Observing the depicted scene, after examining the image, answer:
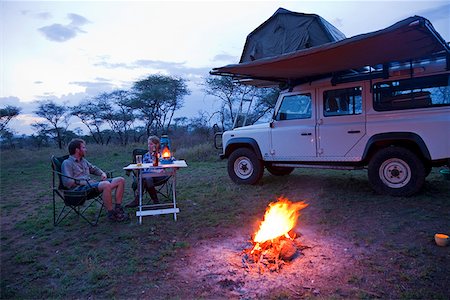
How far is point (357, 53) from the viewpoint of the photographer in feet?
14.8

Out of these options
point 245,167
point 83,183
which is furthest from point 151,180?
point 245,167

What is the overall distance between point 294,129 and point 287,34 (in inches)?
153

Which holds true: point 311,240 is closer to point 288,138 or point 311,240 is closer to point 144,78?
point 288,138

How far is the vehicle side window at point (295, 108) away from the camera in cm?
589

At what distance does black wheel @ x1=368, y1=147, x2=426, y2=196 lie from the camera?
4.84 metres

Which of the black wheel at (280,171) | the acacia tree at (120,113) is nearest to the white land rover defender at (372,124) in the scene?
the black wheel at (280,171)

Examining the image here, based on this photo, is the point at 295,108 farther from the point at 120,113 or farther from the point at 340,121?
the point at 120,113

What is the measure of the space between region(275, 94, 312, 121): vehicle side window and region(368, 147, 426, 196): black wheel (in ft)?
4.63

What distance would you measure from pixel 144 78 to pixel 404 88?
2034cm

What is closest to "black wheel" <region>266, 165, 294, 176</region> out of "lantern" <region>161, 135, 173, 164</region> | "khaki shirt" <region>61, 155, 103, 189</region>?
"lantern" <region>161, 135, 173, 164</region>

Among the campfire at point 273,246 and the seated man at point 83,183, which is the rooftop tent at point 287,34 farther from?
the seated man at point 83,183

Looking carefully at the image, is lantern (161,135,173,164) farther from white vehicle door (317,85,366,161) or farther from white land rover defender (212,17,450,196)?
white vehicle door (317,85,366,161)

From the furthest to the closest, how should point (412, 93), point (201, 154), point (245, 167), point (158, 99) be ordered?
1. point (158, 99)
2. point (201, 154)
3. point (245, 167)
4. point (412, 93)

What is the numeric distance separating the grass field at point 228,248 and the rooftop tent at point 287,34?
3.98 meters
